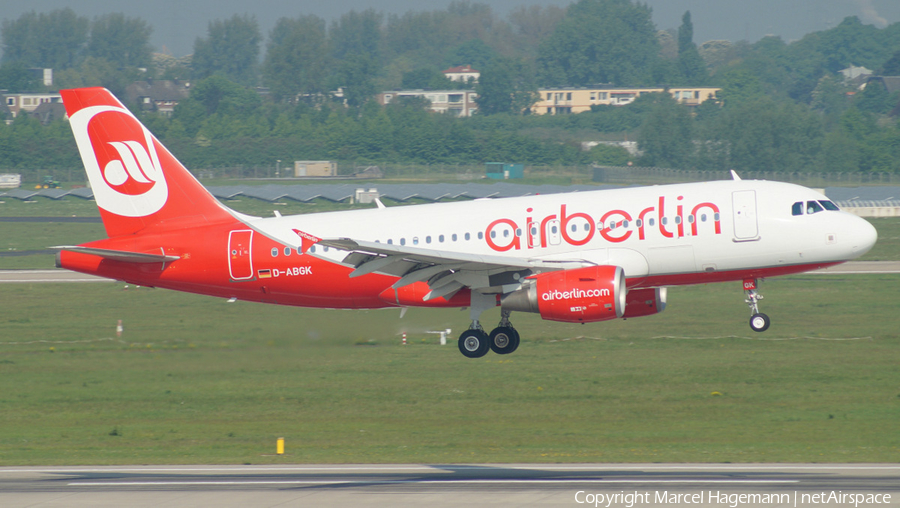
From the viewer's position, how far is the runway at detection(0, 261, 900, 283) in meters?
84.8

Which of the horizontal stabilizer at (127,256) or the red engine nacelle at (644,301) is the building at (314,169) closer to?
the horizontal stabilizer at (127,256)

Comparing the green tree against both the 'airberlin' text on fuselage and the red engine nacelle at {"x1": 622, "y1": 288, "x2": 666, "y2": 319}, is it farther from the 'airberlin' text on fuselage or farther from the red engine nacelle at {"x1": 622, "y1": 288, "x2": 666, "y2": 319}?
the 'airberlin' text on fuselage

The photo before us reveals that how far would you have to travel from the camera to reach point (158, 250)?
41531mm

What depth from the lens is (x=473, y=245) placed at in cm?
3909

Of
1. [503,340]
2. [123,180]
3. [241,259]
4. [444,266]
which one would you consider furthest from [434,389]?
[123,180]

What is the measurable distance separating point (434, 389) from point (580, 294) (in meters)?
20.7

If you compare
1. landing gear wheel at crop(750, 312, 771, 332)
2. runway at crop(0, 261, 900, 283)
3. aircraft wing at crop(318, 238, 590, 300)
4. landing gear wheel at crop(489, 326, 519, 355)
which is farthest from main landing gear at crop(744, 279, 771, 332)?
runway at crop(0, 261, 900, 283)

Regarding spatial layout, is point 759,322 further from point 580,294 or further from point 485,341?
point 485,341

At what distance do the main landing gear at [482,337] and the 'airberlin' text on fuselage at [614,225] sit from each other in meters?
2.32

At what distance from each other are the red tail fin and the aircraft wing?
8407 mm

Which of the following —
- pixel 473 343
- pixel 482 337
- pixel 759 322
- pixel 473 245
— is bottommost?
pixel 473 343

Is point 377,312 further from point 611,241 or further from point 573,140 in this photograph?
point 573,140

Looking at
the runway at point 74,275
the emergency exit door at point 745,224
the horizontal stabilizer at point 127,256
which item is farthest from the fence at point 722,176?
the horizontal stabilizer at point 127,256

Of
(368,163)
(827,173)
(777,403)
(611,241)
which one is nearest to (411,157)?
(368,163)
